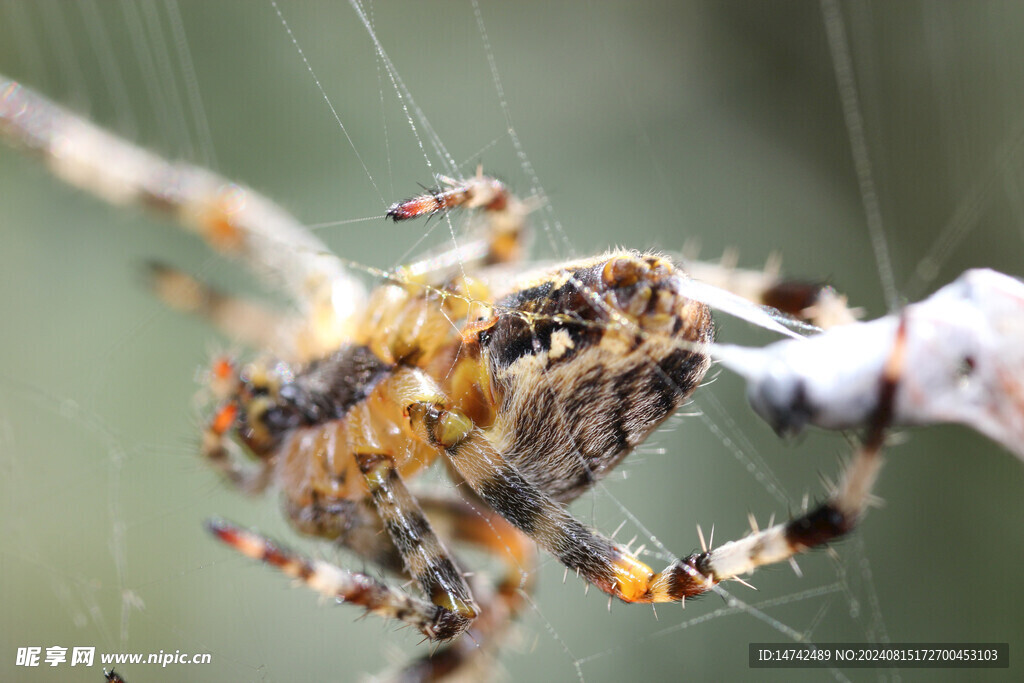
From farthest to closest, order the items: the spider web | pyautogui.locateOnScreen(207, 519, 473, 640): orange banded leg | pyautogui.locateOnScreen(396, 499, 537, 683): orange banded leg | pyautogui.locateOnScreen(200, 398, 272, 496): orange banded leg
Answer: the spider web < pyautogui.locateOnScreen(396, 499, 537, 683): orange banded leg < pyautogui.locateOnScreen(200, 398, 272, 496): orange banded leg < pyautogui.locateOnScreen(207, 519, 473, 640): orange banded leg

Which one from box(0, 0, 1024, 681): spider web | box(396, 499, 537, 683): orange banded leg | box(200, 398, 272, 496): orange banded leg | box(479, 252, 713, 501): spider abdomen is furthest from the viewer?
box(0, 0, 1024, 681): spider web

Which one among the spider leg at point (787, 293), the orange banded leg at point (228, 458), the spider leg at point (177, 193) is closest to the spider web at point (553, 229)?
the spider leg at point (177, 193)

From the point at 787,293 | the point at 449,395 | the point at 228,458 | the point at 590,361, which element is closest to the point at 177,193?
the point at 228,458

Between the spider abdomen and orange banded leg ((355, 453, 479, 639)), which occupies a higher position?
the spider abdomen

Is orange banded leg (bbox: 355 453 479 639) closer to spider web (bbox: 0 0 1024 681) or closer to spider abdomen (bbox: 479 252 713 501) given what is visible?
spider abdomen (bbox: 479 252 713 501)

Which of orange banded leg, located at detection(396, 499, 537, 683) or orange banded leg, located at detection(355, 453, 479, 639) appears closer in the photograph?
orange banded leg, located at detection(355, 453, 479, 639)

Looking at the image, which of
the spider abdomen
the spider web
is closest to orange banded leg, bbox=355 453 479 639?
the spider abdomen

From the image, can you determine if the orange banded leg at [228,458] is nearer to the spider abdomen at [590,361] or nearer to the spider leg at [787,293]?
the spider abdomen at [590,361]
